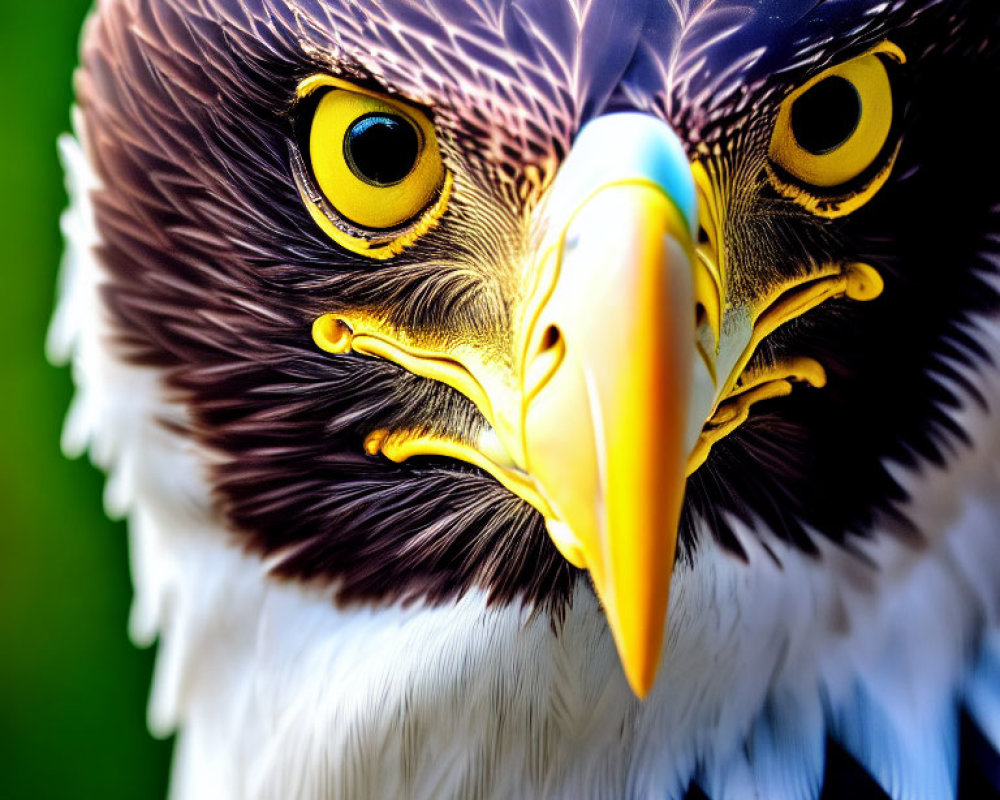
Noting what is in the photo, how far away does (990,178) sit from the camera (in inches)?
27.2

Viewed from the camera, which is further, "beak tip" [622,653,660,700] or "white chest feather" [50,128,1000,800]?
"white chest feather" [50,128,1000,800]

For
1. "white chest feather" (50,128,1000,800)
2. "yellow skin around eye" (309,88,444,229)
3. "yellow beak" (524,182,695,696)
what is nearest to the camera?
"yellow beak" (524,182,695,696)

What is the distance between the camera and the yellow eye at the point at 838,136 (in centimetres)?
62

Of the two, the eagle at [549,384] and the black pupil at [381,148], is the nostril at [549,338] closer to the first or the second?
the eagle at [549,384]

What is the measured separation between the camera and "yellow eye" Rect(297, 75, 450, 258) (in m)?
0.63

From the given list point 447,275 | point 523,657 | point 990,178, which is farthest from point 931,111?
point 523,657

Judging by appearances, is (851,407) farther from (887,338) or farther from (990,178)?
(990,178)

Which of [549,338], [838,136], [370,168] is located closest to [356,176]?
[370,168]

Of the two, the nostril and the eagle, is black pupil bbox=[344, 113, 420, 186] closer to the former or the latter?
the eagle

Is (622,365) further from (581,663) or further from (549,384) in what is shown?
(581,663)

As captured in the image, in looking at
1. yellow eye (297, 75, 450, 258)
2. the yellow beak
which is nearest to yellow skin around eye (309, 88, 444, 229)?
yellow eye (297, 75, 450, 258)

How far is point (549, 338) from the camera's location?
1.85 feet

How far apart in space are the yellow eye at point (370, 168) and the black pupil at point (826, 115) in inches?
7.7

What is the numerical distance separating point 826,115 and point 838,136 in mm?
15
